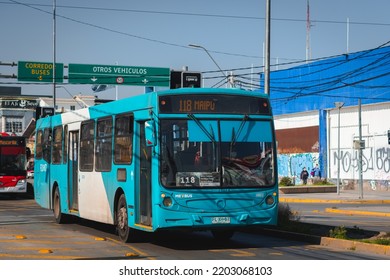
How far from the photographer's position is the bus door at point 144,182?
14656 millimetres

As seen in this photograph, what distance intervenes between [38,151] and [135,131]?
984 centimetres

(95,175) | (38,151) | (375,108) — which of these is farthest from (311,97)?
(95,175)

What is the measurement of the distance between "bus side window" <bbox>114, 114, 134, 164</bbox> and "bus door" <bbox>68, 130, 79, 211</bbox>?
3384 millimetres

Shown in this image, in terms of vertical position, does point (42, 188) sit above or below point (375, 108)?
below

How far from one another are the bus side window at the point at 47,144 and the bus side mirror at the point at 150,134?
8794 mm

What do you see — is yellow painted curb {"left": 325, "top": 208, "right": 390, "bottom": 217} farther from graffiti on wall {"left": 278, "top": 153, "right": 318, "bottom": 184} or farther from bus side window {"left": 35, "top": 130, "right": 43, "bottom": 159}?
graffiti on wall {"left": 278, "top": 153, "right": 318, "bottom": 184}

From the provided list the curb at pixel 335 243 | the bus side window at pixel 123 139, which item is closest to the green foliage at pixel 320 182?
the curb at pixel 335 243

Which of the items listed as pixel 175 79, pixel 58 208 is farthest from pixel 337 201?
pixel 58 208

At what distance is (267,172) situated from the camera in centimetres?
1488

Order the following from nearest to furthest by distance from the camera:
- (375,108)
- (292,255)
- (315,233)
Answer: (292,255) → (315,233) → (375,108)

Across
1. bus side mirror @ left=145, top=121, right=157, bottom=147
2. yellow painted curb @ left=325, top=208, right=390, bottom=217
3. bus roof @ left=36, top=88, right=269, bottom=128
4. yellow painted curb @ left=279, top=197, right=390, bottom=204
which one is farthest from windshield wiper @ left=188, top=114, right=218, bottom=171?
yellow painted curb @ left=279, top=197, right=390, bottom=204

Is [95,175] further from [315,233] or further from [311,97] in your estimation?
[311,97]

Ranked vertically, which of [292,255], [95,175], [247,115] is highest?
[247,115]

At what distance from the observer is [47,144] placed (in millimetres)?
23281
